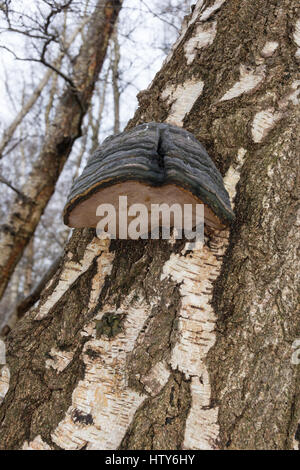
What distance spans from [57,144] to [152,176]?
5.15m

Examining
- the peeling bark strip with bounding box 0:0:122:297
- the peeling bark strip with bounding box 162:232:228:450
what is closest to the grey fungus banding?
the peeling bark strip with bounding box 162:232:228:450

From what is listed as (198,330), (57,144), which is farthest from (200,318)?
(57,144)

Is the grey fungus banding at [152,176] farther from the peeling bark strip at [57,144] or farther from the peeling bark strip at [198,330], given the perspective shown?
the peeling bark strip at [57,144]

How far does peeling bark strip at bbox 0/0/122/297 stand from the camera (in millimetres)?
5469

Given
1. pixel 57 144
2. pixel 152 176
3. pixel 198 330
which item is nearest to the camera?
pixel 152 176

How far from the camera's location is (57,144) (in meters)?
5.95

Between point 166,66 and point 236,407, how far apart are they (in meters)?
1.90

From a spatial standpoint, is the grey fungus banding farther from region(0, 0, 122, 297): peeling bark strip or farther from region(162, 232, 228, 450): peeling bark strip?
region(0, 0, 122, 297): peeling bark strip

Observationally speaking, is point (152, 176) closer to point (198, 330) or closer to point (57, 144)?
point (198, 330)

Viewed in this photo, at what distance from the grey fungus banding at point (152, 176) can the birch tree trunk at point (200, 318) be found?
0.27 metres

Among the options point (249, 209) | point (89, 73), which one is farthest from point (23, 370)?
point (89, 73)

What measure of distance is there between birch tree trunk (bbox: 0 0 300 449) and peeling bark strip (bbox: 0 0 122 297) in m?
3.89

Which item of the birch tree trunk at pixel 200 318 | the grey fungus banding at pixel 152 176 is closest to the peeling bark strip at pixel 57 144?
the birch tree trunk at pixel 200 318

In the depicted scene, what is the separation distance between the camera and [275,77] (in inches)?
71.6
